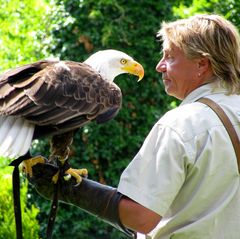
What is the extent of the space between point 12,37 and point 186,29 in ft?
18.2

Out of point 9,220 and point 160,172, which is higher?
point 160,172

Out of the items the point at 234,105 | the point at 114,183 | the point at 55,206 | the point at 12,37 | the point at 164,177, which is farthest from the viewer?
the point at 12,37

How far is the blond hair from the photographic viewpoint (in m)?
2.59

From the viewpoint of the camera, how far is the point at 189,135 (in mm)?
2428

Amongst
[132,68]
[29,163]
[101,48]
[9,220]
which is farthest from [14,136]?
[101,48]

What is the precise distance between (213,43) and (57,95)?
4.61ft

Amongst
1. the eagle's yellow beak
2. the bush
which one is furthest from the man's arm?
the bush

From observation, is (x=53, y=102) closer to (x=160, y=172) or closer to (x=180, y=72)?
(x=180, y=72)

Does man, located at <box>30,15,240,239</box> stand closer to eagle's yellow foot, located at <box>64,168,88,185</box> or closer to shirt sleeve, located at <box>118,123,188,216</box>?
shirt sleeve, located at <box>118,123,188,216</box>

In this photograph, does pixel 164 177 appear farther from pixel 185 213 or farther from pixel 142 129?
pixel 142 129

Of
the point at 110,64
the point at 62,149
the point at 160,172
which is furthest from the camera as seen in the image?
the point at 110,64

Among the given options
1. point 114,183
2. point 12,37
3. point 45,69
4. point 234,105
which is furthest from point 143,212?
point 12,37

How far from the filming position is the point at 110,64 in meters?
4.34

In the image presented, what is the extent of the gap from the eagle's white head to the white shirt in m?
1.83
